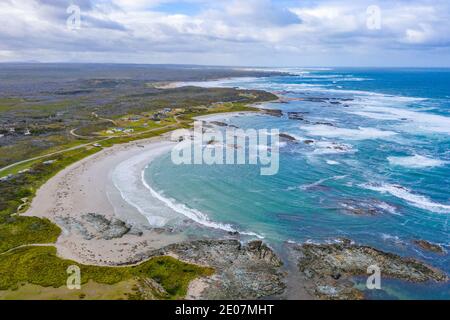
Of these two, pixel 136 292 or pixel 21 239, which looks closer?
pixel 136 292

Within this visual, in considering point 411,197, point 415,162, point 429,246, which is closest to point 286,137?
point 415,162

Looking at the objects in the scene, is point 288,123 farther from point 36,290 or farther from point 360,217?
point 36,290

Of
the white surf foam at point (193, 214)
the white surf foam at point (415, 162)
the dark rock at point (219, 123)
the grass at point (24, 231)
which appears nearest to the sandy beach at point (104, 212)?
the white surf foam at point (193, 214)

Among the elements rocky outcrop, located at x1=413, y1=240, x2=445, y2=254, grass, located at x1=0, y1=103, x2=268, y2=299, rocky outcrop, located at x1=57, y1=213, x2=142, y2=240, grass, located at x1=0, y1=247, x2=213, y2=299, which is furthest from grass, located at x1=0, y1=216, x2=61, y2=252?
rocky outcrop, located at x1=413, y1=240, x2=445, y2=254

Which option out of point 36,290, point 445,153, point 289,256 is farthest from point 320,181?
point 36,290

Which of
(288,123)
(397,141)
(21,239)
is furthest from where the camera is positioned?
(288,123)
